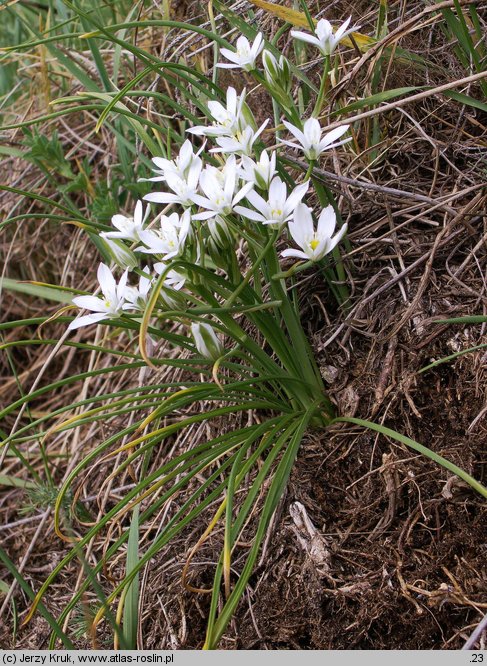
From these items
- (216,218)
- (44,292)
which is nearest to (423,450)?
(216,218)

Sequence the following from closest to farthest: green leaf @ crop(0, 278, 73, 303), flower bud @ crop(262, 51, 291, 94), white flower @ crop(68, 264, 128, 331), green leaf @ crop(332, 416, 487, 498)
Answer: green leaf @ crop(332, 416, 487, 498)
white flower @ crop(68, 264, 128, 331)
flower bud @ crop(262, 51, 291, 94)
green leaf @ crop(0, 278, 73, 303)

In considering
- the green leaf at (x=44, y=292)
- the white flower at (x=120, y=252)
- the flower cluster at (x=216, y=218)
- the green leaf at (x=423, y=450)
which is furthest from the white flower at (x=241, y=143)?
the green leaf at (x=44, y=292)

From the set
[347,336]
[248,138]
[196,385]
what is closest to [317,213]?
[347,336]

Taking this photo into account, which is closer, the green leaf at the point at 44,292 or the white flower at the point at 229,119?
the white flower at the point at 229,119

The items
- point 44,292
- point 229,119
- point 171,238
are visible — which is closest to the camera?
A: point 171,238

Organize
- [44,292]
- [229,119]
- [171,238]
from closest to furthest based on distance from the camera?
[171,238] < [229,119] < [44,292]

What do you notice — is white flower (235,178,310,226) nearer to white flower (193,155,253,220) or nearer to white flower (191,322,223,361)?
white flower (193,155,253,220)

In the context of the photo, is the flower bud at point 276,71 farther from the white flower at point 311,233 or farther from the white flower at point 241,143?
the white flower at point 311,233

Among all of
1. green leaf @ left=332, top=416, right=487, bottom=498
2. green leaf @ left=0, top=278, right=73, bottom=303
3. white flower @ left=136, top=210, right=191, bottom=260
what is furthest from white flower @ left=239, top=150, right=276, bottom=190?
green leaf @ left=0, top=278, right=73, bottom=303

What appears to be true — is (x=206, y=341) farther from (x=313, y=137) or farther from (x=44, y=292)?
(x=44, y=292)
